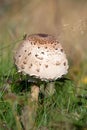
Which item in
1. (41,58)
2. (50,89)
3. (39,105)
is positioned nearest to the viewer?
(41,58)

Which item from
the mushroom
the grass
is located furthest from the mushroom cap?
the grass

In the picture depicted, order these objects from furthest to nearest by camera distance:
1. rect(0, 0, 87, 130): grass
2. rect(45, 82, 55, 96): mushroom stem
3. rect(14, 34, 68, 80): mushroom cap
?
rect(45, 82, 55, 96): mushroom stem → rect(14, 34, 68, 80): mushroom cap → rect(0, 0, 87, 130): grass

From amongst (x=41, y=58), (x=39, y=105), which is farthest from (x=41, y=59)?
(x=39, y=105)

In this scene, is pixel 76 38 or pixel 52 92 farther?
pixel 76 38

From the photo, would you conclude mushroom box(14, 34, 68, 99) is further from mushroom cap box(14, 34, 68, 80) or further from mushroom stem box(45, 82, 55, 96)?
mushroom stem box(45, 82, 55, 96)

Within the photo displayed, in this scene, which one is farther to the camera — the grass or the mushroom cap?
the mushroom cap

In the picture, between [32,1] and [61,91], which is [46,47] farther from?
[32,1]

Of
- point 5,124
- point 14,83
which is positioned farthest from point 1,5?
point 5,124

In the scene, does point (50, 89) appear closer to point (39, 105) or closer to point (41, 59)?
point (39, 105)
